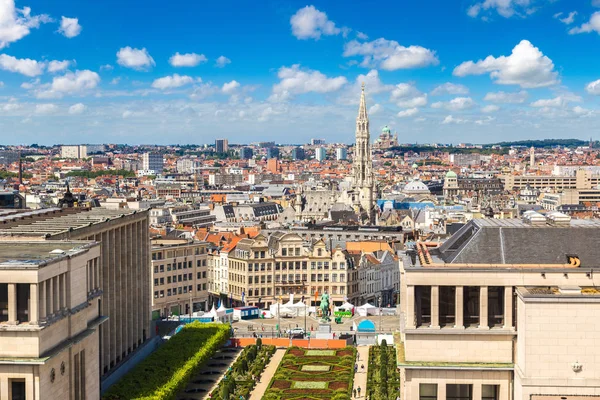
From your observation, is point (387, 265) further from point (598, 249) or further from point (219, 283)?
point (598, 249)

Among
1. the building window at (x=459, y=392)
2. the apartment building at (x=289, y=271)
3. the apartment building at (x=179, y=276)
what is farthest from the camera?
the apartment building at (x=289, y=271)

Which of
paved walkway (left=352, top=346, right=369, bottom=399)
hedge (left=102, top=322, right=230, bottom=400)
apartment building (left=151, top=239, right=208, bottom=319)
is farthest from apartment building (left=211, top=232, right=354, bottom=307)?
hedge (left=102, top=322, right=230, bottom=400)

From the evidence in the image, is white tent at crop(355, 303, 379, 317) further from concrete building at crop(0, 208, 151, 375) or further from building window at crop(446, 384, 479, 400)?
building window at crop(446, 384, 479, 400)

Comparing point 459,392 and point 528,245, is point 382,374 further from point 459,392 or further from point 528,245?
point 528,245

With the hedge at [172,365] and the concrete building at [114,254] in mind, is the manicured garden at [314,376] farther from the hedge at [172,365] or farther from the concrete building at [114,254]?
the concrete building at [114,254]

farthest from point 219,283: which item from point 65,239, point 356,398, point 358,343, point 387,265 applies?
point 65,239

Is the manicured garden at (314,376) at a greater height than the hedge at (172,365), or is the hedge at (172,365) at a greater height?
the hedge at (172,365)

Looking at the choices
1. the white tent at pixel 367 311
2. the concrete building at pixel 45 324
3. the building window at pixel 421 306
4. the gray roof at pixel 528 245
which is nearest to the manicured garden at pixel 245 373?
the concrete building at pixel 45 324
